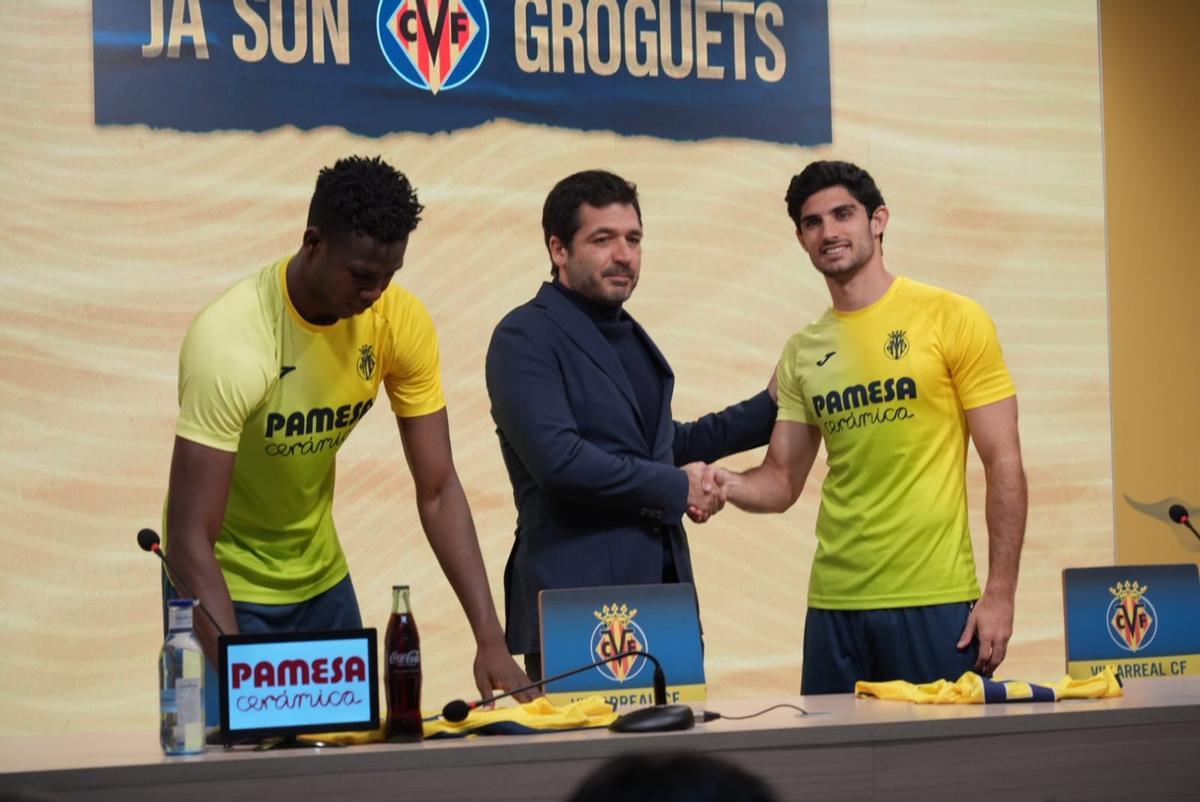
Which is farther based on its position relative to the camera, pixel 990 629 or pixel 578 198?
pixel 578 198

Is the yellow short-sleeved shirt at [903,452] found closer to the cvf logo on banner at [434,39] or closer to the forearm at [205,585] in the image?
the forearm at [205,585]

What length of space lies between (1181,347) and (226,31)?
3.14 meters

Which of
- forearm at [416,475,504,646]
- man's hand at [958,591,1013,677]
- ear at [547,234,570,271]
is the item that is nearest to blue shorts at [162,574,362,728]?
forearm at [416,475,504,646]

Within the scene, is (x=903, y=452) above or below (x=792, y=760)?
above

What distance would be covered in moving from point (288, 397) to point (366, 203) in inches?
14.5

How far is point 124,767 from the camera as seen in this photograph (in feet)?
6.05

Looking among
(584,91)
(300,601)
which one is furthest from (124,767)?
(584,91)

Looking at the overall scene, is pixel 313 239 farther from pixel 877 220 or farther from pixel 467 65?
pixel 467 65

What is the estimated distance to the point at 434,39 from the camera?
454 cm

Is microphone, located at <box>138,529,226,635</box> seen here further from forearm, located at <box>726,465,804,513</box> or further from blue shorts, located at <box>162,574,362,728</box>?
forearm, located at <box>726,465,804,513</box>

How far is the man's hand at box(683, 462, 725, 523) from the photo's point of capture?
115 inches

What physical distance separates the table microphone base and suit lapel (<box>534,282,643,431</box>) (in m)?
0.92

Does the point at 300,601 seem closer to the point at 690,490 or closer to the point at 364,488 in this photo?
the point at 690,490

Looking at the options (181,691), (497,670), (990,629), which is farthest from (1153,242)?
(181,691)
